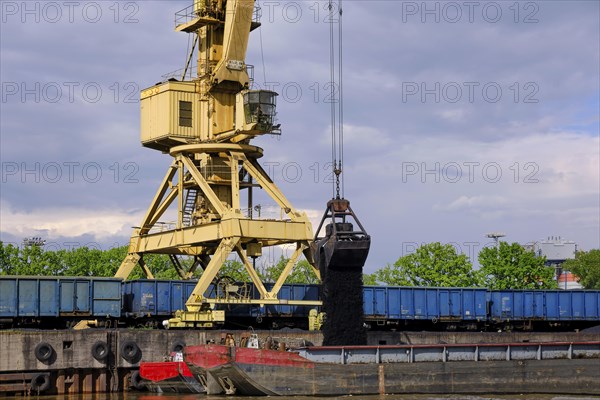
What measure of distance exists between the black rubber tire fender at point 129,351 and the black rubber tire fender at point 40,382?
366 cm

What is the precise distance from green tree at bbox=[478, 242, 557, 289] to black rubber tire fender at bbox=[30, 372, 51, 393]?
58801mm

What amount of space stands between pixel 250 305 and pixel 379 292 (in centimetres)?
844

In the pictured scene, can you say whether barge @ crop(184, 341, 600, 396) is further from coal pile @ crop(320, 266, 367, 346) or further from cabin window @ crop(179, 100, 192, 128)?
cabin window @ crop(179, 100, 192, 128)

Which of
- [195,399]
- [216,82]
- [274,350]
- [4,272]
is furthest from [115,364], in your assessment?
[4,272]

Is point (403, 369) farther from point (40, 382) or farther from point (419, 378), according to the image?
point (40, 382)

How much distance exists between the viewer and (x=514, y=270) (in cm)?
9412

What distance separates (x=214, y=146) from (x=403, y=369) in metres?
18.6

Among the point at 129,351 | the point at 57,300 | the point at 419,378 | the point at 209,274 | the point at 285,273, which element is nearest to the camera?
the point at 419,378

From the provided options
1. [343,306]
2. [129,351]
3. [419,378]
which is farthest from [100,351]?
[419,378]

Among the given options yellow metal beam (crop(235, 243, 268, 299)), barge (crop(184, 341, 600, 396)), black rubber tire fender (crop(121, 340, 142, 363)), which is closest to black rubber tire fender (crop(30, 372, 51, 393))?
black rubber tire fender (crop(121, 340, 142, 363))

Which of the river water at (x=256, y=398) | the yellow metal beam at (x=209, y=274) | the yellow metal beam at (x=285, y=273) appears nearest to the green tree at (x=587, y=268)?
the yellow metal beam at (x=285, y=273)

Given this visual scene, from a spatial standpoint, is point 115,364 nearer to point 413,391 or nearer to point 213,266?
point 213,266

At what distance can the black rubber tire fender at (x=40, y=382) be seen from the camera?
42.2 m

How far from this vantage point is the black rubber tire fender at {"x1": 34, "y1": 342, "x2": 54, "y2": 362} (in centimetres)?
4238
